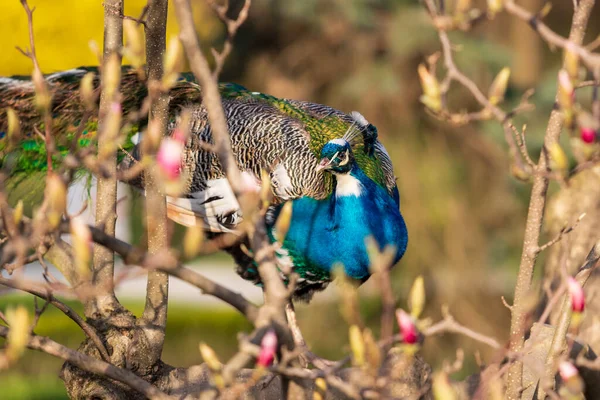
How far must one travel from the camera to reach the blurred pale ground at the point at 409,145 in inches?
293

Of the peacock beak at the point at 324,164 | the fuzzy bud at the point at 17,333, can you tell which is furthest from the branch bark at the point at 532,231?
the peacock beak at the point at 324,164

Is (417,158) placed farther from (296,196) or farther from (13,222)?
(13,222)

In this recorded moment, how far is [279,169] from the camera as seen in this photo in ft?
11.7

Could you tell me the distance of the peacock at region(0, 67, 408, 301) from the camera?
11.4ft

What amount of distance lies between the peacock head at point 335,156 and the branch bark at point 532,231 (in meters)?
1.29

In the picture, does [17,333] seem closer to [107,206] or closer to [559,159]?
[559,159]

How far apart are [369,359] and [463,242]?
632cm

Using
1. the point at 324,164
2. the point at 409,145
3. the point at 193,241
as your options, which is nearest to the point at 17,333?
the point at 193,241

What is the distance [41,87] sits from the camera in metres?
1.50

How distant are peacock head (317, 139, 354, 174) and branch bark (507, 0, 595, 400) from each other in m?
1.29

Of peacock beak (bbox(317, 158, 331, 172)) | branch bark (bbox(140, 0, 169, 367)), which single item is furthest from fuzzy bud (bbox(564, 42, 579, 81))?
peacock beak (bbox(317, 158, 331, 172))

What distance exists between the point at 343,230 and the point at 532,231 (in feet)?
4.51

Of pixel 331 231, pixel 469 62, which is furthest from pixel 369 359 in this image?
pixel 469 62

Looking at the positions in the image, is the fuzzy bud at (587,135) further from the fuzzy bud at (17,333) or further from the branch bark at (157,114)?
the branch bark at (157,114)
